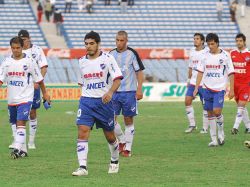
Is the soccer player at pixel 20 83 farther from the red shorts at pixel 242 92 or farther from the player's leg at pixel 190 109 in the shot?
the player's leg at pixel 190 109

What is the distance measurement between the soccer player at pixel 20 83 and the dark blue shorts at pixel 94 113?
90.7 inches

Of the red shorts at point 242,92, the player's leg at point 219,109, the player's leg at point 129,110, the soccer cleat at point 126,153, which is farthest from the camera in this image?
the red shorts at point 242,92

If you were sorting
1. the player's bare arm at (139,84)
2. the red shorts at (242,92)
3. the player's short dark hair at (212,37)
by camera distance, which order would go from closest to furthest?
the player's bare arm at (139,84) → the player's short dark hair at (212,37) → the red shorts at (242,92)

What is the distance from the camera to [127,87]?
56.1 feet

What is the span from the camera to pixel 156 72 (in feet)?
142

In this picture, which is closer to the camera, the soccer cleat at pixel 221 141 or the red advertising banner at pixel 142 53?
the soccer cleat at pixel 221 141

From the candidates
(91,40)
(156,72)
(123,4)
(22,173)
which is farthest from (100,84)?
(123,4)

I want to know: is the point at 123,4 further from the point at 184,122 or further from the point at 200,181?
the point at 200,181

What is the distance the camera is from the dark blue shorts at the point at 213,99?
18.6 metres

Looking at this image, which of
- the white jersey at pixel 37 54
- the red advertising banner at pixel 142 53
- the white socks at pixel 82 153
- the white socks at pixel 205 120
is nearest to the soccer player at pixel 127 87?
the white jersey at pixel 37 54

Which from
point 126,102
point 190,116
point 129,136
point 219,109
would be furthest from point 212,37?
point 190,116

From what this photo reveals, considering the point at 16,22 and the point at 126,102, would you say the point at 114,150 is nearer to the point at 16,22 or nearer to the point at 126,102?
the point at 126,102

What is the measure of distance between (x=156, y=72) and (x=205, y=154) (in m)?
26.8

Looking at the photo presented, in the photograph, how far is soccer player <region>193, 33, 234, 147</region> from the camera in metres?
18.6
